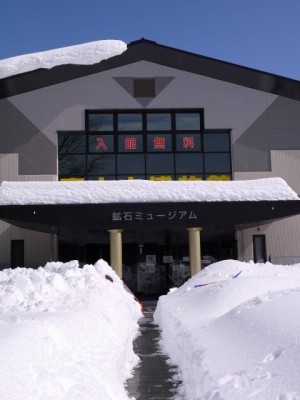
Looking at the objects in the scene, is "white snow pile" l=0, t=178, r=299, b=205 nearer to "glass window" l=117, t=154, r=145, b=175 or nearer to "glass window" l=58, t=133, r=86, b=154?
"glass window" l=117, t=154, r=145, b=175

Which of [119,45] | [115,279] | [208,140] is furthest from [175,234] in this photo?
[119,45]

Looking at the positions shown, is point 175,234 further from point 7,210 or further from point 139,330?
point 139,330

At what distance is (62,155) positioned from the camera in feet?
83.7

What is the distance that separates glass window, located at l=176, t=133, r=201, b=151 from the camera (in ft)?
84.4

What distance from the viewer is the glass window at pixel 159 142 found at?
25.6 meters

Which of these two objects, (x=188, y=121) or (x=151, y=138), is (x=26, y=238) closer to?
(x=151, y=138)

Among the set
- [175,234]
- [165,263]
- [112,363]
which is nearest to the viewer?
[112,363]

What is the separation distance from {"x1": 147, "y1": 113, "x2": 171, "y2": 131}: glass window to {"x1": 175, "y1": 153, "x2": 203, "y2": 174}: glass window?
1656mm

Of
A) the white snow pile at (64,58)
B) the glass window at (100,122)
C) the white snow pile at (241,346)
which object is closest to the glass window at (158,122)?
the glass window at (100,122)

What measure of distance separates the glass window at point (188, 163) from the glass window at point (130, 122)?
8.31ft

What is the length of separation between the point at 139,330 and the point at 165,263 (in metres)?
13.0

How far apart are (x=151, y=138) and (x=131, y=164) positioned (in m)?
1.75

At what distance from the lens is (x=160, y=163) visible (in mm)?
25516

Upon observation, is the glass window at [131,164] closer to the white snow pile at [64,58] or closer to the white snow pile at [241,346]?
the white snow pile at [241,346]
